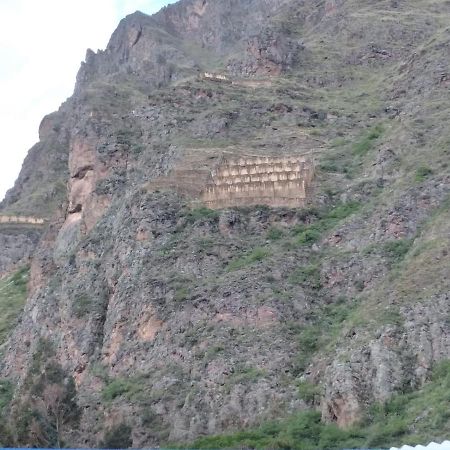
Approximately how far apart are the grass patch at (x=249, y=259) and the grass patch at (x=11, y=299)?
18.7 meters

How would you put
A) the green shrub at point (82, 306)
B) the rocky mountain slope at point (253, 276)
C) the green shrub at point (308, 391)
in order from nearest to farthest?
the rocky mountain slope at point (253, 276) < the green shrub at point (308, 391) < the green shrub at point (82, 306)

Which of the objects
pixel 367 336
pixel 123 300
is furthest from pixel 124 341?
pixel 367 336

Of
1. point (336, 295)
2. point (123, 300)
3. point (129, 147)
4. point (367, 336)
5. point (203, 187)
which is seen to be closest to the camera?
point (367, 336)

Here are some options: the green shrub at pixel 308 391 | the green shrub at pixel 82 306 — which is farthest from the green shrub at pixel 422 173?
the green shrub at pixel 82 306

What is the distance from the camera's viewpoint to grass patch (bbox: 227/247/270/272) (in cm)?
3950

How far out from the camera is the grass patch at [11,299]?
56.3m

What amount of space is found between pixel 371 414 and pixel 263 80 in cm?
3554

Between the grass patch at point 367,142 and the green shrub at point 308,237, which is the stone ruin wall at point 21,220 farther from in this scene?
the green shrub at point 308,237

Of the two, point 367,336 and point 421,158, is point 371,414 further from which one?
point 421,158

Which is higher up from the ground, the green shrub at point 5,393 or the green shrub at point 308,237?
the green shrub at point 308,237

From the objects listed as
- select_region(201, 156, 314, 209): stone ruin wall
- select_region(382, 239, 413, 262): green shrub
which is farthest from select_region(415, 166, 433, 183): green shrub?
select_region(201, 156, 314, 209): stone ruin wall

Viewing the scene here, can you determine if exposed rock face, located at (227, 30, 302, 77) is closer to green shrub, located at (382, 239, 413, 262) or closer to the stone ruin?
the stone ruin

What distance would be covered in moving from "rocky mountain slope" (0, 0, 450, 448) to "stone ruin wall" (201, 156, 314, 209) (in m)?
0.80

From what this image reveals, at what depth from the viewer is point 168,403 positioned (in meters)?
34.0
